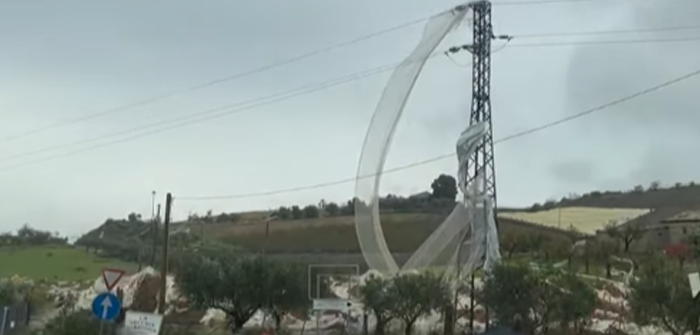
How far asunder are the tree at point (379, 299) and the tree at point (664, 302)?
1111cm

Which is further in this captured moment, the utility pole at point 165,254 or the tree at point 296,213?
the tree at point 296,213

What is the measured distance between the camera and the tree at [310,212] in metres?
80.0

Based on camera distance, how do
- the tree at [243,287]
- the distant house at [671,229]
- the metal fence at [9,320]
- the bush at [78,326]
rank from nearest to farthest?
the bush at [78,326]
the metal fence at [9,320]
the tree at [243,287]
the distant house at [671,229]

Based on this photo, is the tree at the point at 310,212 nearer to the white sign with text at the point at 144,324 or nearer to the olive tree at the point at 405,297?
the olive tree at the point at 405,297

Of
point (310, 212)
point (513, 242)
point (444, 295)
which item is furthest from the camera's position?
point (310, 212)

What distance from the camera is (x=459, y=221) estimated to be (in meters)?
45.0

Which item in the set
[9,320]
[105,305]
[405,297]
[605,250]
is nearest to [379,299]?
[405,297]

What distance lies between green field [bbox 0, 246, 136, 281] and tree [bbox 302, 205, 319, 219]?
14.8 m

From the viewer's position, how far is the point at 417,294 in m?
43.2

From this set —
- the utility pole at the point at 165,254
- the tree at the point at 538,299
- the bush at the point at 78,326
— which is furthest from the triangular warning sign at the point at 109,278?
the tree at the point at 538,299

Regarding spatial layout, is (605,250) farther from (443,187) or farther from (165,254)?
(165,254)

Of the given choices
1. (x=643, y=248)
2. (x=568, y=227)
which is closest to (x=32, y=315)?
(x=643, y=248)

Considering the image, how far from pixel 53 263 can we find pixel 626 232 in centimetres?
5067

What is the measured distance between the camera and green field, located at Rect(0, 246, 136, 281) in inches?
3086
